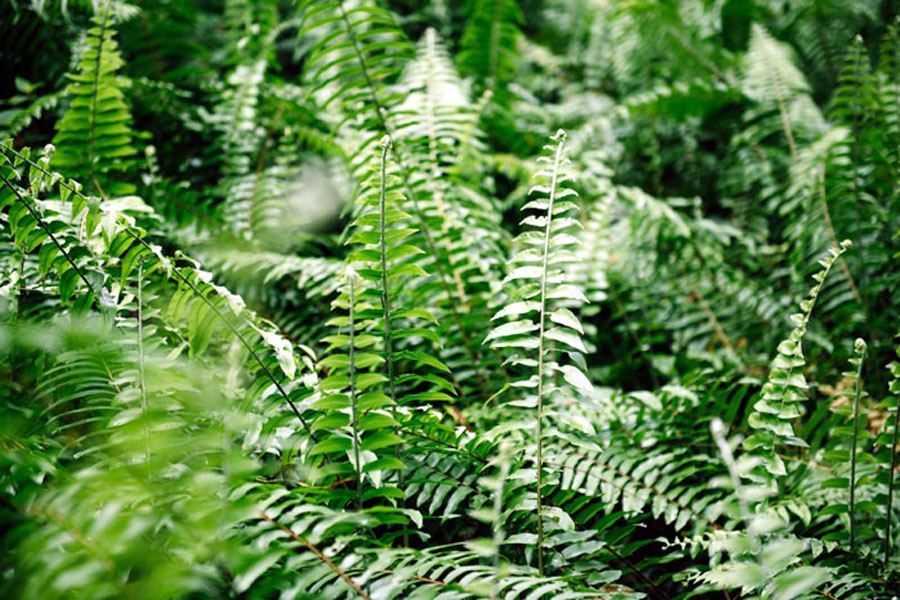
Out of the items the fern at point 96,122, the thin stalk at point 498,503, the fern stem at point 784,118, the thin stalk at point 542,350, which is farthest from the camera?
the fern stem at point 784,118

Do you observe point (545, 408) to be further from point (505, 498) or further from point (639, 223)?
point (639, 223)

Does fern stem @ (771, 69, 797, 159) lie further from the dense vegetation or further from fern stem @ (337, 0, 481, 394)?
fern stem @ (337, 0, 481, 394)

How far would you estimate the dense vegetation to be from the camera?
904 mm

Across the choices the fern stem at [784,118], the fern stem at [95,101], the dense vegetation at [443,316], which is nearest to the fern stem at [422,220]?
the dense vegetation at [443,316]

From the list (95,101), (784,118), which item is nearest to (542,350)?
(95,101)

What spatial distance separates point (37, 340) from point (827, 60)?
15.0ft

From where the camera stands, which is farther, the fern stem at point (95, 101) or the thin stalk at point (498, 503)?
the fern stem at point (95, 101)

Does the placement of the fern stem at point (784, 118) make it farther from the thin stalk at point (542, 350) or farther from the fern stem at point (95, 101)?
the fern stem at point (95, 101)

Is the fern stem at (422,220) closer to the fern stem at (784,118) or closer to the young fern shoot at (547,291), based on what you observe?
the young fern shoot at (547,291)

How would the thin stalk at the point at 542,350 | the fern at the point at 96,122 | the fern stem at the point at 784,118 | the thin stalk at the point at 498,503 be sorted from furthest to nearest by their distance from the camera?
the fern stem at the point at 784,118 → the fern at the point at 96,122 → the thin stalk at the point at 542,350 → the thin stalk at the point at 498,503

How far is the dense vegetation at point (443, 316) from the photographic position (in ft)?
2.97

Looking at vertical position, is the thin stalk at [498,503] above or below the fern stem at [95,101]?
below

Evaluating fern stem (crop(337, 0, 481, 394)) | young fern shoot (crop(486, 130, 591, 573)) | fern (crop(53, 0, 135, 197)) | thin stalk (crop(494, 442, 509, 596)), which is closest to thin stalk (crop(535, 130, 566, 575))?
young fern shoot (crop(486, 130, 591, 573))

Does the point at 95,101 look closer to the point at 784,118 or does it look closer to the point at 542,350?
the point at 542,350
